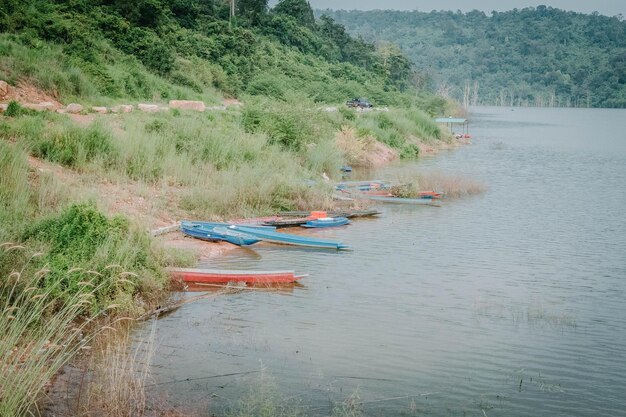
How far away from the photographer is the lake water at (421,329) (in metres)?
8.46

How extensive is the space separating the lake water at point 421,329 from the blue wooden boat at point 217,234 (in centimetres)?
34

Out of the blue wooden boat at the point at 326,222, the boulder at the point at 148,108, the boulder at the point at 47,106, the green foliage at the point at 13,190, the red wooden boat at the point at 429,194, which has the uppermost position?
the boulder at the point at 47,106

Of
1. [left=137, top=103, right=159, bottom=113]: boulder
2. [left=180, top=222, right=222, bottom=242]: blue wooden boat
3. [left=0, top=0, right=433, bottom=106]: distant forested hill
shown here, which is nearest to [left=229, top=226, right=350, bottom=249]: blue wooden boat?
[left=180, top=222, right=222, bottom=242]: blue wooden boat

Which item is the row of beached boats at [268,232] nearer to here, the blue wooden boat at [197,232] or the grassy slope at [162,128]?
the blue wooden boat at [197,232]

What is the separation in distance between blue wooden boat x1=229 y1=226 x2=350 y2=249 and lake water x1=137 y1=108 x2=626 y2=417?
27 centimetres

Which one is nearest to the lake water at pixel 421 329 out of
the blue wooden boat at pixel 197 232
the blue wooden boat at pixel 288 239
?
the blue wooden boat at pixel 288 239

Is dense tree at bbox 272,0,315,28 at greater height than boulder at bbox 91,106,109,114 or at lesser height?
greater

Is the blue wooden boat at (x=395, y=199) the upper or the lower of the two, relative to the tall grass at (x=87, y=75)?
lower

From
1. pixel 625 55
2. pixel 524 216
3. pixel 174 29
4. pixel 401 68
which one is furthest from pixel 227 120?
pixel 625 55

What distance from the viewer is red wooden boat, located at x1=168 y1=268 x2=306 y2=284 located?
12.6 metres

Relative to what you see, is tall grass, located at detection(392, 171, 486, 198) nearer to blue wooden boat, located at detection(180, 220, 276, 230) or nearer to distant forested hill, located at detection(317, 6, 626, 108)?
blue wooden boat, located at detection(180, 220, 276, 230)

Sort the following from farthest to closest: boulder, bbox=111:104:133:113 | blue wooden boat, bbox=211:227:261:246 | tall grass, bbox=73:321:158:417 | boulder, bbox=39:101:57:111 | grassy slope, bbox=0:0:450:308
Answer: boulder, bbox=111:104:133:113 < boulder, bbox=39:101:57:111 < grassy slope, bbox=0:0:450:308 < blue wooden boat, bbox=211:227:261:246 < tall grass, bbox=73:321:158:417

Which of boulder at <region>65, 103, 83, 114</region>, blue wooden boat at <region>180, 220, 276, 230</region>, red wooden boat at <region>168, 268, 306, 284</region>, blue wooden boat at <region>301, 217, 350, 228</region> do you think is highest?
boulder at <region>65, 103, 83, 114</region>

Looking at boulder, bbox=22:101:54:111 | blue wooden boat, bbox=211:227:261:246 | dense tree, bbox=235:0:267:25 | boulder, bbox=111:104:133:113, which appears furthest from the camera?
dense tree, bbox=235:0:267:25
